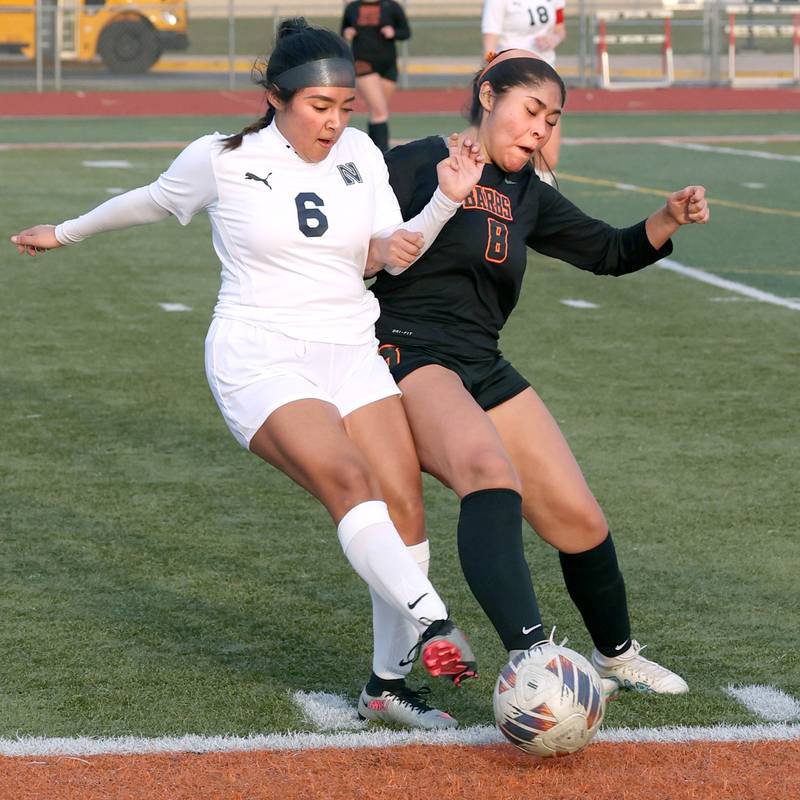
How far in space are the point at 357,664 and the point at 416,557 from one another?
68 centimetres

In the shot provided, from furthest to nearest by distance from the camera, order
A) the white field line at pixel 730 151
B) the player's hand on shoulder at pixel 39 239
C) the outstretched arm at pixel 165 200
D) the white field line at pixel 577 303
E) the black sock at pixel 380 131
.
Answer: the white field line at pixel 730 151 → the black sock at pixel 380 131 → the white field line at pixel 577 303 → the player's hand on shoulder at pixel 39 239 → the outstretched arm at pixel 165 200

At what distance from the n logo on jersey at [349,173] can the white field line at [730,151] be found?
16.4 metres

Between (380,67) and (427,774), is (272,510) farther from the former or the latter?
(380,67)

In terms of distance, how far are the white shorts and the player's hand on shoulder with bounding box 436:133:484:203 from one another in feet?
1.66

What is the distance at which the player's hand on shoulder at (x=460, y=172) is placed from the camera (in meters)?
4.56

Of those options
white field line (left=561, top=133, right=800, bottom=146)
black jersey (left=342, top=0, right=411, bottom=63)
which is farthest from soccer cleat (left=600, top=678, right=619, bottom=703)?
white field line (left=561, top=133, right=800, bottom=146)

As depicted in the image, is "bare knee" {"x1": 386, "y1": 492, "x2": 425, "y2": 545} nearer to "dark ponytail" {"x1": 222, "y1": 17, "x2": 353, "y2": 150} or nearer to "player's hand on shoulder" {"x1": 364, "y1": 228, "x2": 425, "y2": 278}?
"player's hand on shoulder" {"x1": 364, "y1": 228, "x2": 425, "y2": 278}

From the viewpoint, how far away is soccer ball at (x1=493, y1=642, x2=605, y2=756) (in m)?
4.05

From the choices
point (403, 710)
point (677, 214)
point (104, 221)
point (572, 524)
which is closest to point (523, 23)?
point (677, 214)

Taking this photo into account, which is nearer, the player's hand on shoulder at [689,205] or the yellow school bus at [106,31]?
the player's hand on shoulder at [689,205]

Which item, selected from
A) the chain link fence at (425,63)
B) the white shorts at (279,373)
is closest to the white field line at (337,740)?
the white shorts at (279,373)

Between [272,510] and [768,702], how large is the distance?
2.61 meters

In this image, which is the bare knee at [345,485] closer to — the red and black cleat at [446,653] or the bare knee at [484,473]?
the bare knee at [484,473]

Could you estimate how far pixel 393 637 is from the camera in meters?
4.63
